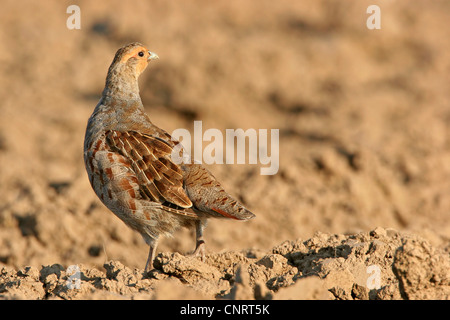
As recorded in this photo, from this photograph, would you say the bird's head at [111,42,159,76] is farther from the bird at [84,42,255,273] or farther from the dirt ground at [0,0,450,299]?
the dirt ground at [0,0,450,299]

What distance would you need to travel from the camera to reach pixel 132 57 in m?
5.65

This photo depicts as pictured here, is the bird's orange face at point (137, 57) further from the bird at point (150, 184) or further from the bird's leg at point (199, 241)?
the bird's leg at point (199, 241)

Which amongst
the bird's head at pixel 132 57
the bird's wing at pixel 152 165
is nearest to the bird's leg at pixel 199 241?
the bird's wing at pixel 152 165

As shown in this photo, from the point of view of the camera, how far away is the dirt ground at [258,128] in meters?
4.21

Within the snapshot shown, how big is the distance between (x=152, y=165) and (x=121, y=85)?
903mm

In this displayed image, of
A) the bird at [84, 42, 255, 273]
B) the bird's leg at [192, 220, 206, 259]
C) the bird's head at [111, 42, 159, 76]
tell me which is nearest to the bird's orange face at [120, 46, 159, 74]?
the bird's head at [111, 42, 159, 76]

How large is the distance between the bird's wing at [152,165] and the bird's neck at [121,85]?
462 mm

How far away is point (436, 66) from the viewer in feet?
42.1

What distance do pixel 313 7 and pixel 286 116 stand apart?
4830mm

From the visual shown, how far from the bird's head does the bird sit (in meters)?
0.64

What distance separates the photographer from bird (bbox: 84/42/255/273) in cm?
485
